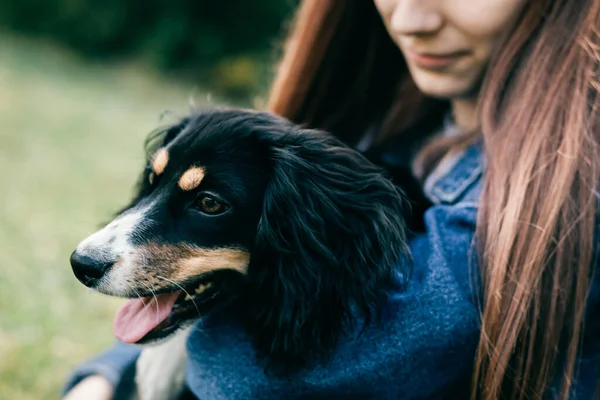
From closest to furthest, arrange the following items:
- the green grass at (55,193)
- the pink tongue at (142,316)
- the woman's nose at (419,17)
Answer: the pink tongue at (142,316)
the woman's nose at (419,17)
the green grass at (55,193)

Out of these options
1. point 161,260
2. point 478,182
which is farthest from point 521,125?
point 161,260

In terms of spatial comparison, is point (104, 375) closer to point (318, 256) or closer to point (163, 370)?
point (163, 370)

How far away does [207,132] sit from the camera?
6.72 feet

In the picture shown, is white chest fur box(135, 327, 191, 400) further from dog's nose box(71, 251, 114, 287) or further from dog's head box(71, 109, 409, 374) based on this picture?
dog's nose box(71, 251, 114, 287)

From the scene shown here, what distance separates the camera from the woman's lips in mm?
2169

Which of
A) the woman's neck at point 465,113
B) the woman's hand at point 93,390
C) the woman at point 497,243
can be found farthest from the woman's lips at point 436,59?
the woman's hand at point 93,390

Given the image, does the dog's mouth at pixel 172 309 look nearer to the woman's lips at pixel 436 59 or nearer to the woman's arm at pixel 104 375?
the woman's arm at pixel 104 375

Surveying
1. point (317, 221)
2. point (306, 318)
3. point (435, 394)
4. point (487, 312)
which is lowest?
point (435, 394)

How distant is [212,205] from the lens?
1.94 m

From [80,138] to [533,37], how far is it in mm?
7563

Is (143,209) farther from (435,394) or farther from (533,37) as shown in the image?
(533,37)

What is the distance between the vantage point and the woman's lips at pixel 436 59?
217 centimetres

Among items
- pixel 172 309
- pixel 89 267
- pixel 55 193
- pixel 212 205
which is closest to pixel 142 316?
pixel 172 309

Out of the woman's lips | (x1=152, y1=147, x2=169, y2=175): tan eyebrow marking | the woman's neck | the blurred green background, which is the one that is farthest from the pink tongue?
the woman's neck
